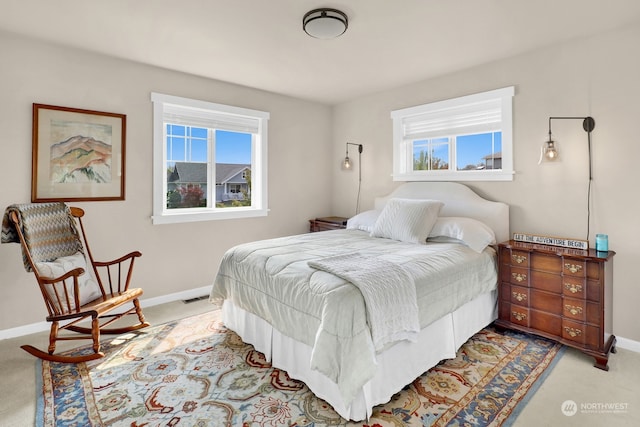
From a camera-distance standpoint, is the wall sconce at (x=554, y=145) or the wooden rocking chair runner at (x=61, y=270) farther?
the wall sconce at (x=554, y=145)

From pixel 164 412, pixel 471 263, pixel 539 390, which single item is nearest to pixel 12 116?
pixel 164 412

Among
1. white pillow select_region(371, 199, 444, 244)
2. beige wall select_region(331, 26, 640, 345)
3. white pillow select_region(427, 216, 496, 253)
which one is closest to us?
beige wall select_region(331, 26, 640, 345)

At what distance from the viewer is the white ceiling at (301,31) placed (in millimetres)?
2420

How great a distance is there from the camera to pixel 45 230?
2.78 meters

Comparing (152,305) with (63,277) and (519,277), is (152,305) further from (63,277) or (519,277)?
(519,277)

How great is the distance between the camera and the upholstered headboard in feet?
11.0

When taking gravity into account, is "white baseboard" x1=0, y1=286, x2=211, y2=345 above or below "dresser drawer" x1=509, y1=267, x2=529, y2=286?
below

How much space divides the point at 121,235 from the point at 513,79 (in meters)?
4.23

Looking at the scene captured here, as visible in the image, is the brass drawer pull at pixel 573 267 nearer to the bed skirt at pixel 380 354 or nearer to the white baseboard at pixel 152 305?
the bed skirt at pixel 380 354

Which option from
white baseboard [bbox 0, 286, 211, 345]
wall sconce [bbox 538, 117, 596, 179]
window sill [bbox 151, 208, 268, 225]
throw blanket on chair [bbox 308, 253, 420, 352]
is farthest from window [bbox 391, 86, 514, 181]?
white baseboard [bbox 0, 286, 211, 345]

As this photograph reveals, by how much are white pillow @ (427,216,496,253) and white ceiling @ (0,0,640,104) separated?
161 cm

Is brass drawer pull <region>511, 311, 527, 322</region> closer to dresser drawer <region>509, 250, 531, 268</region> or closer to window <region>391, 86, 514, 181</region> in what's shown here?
dresser drawer <region>509, 250, 531, 268</region>

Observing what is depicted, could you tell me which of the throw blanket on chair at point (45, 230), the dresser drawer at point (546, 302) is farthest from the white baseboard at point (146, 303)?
the dresser drawer at point (546, 302)

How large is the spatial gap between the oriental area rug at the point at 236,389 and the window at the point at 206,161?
1.67m
